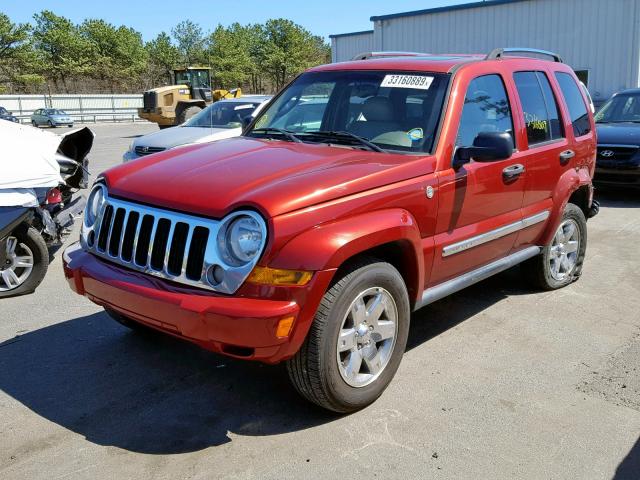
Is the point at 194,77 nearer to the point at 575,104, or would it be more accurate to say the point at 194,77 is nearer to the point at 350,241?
the point at 575,104

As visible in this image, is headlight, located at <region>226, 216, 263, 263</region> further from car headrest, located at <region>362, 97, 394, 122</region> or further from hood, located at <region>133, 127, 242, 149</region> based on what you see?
hood, located at <region>133, 127, 242, 149</region>

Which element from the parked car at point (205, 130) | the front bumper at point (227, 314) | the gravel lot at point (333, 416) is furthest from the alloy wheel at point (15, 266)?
the parked car at point (205, 130)

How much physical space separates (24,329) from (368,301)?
9.26 ft

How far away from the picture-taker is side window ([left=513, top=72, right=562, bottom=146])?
15.5 feet

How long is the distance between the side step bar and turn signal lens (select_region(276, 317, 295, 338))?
44.5 inches

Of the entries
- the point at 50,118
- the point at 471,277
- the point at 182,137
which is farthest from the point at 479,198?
the point at 50,118

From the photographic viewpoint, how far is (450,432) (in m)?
3.29

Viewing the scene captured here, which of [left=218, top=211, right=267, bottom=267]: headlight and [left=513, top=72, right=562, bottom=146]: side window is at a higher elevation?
[left=513, top=72, right=562, bottom=146]: side window

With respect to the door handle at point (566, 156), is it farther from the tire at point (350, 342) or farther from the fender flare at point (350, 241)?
the tire at point (350, 342)

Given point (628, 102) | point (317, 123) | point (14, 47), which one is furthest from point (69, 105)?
point (317, 123)

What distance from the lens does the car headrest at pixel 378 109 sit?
4160mm

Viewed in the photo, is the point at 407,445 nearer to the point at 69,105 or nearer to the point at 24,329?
the point at 24,329

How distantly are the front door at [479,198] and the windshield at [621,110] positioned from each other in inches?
305

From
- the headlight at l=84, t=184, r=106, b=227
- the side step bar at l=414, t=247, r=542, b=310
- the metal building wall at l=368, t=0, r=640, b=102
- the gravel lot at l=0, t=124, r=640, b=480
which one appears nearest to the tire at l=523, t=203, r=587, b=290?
the side step bar at l=414, t=247, r=542, b=310
